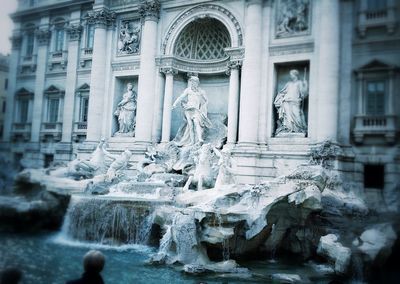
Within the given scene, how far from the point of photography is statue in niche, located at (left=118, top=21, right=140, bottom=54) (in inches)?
730

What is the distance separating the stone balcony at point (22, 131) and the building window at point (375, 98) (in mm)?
12624

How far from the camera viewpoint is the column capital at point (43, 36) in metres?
19.8

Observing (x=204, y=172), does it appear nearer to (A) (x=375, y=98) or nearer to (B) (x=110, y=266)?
(B) (x=110, y=266)

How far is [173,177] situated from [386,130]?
23.1ft

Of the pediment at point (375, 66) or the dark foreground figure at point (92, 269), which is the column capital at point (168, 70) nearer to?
the pediment at point (375, 66)

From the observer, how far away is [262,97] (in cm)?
1515

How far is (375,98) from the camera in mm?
13172

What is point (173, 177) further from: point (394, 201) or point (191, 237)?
point (394, 201)

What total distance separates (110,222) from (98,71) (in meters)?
9.37

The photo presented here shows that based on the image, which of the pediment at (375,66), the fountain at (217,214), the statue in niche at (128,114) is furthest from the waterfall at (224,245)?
the statue in niche at (128,114)

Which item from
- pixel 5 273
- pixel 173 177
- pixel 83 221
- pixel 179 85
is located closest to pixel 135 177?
pixel 173 177

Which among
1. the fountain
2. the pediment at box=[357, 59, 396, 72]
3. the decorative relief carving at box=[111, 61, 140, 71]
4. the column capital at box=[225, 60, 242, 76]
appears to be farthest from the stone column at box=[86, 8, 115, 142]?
the pediment at box=[357, 59, 396, 72]

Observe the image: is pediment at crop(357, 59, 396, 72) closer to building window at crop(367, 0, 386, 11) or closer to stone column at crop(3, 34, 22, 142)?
building window at crop(367, 0, 386, 11)

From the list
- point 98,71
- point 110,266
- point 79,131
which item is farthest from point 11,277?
point 98,71
